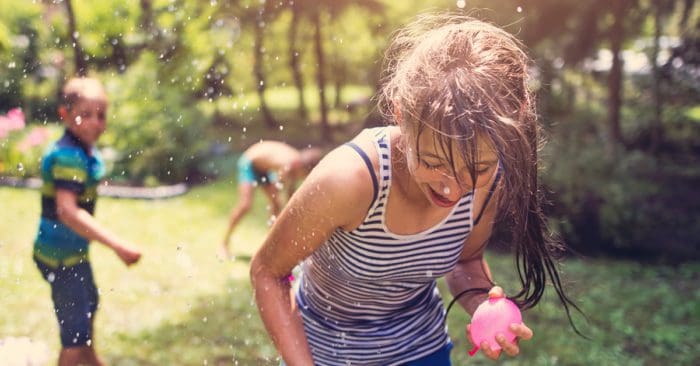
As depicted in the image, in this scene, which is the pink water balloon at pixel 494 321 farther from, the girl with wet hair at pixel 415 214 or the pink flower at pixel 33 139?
the pink flower at pixel 33 139

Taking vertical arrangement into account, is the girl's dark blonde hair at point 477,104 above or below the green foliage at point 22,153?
above

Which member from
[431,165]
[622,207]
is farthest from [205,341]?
[622,207]

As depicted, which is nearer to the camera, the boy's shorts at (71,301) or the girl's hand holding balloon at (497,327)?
the girl's hand holding balloon at (497,327)

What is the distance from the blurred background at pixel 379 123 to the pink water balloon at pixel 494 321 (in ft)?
2.07

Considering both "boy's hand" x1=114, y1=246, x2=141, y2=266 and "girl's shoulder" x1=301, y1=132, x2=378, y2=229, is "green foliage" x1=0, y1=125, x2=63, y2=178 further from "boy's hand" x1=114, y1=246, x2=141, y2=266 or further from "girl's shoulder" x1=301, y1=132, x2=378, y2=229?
"girl's shoulder" x1=301, y1=132, x2=378, y2=229

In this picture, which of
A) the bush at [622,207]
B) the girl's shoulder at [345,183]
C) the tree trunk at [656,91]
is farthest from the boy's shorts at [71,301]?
the tree trunk at [656,91]

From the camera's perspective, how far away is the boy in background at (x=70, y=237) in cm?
332

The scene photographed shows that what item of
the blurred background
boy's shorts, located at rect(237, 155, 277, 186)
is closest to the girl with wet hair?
the blurred background

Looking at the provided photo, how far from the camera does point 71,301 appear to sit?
3.36m

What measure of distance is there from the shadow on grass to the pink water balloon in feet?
7.72

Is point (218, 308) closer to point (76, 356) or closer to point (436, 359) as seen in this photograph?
point (76, 356)

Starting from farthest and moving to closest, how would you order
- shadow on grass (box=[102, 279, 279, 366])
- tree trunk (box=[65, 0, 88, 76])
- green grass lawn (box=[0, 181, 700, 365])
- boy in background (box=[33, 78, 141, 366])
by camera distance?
tree trunk (box=[65, 0, 88, 76]) → green grass lawn (box=[0, 181, 700, 365]) → shadow on grass (box=[102, 279, 279, 366]) → boy in background (box=[33, 78, 141, 366])

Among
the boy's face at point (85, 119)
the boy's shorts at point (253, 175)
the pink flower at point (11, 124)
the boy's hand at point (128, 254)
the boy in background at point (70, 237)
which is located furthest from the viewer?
the pink flower at point (11, 124)

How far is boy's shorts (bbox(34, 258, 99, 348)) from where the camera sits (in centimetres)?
336
